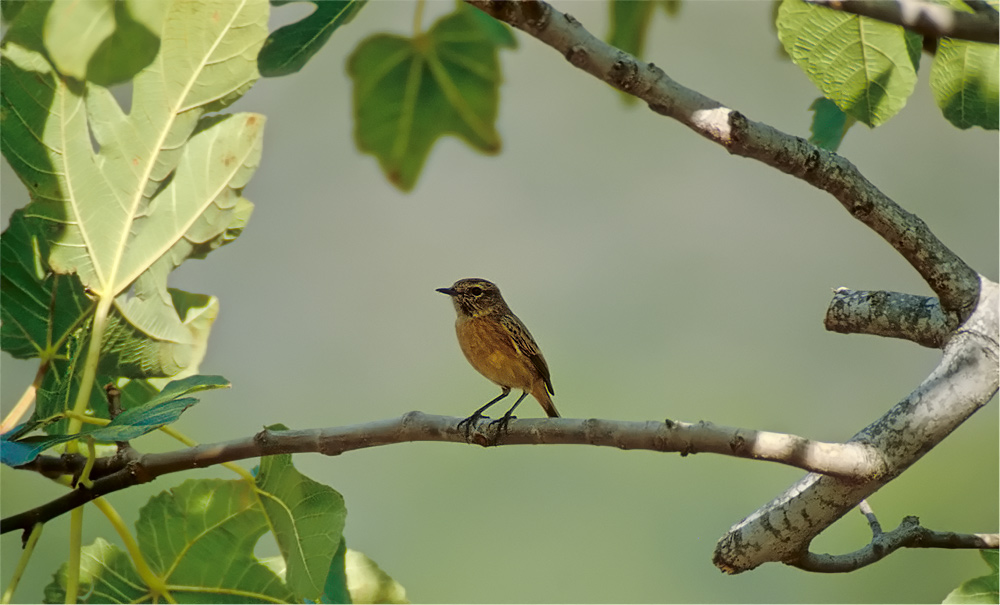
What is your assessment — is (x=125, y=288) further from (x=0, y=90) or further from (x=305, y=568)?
(x=305, y=568)

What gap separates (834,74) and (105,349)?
186cm

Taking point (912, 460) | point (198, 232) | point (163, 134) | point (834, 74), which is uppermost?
point (834, 74)

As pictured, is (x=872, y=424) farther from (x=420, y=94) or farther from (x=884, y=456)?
(x=420, y=94)

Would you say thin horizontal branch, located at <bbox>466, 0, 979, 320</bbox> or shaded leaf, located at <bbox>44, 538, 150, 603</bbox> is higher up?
thin horizontal branch, located at <bbox>466, 0, 979, 320</bbox>

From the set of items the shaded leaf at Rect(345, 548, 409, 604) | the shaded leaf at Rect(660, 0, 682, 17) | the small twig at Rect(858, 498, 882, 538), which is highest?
the shaded leaf at Rect(660, 0, 682, 17)

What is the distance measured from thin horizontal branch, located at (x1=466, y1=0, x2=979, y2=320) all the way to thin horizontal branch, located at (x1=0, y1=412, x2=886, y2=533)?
0.55 meters

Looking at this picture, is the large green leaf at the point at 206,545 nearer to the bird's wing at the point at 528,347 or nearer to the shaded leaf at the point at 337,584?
the shaded leaf at the point at 337,584

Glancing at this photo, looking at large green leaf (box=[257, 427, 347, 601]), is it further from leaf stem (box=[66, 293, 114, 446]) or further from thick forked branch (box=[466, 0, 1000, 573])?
thick forked branch (box=[466, 0, 1000, 573])

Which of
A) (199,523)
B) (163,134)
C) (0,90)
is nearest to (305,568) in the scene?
(199,523)

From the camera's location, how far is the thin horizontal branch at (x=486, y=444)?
1.51 metres

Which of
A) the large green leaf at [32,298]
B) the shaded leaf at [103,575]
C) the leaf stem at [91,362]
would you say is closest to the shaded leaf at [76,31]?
the large green leaf at [32,298]

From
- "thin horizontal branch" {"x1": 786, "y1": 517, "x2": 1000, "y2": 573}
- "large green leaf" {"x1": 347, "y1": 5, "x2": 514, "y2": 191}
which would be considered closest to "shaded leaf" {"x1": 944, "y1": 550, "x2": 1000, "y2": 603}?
"thin horizontal branch" {"x1": 786, "y1": 517, "x2": 1000, "y2": 573}

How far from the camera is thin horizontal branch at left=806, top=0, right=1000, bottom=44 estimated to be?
1519mm

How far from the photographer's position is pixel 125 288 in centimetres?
208
